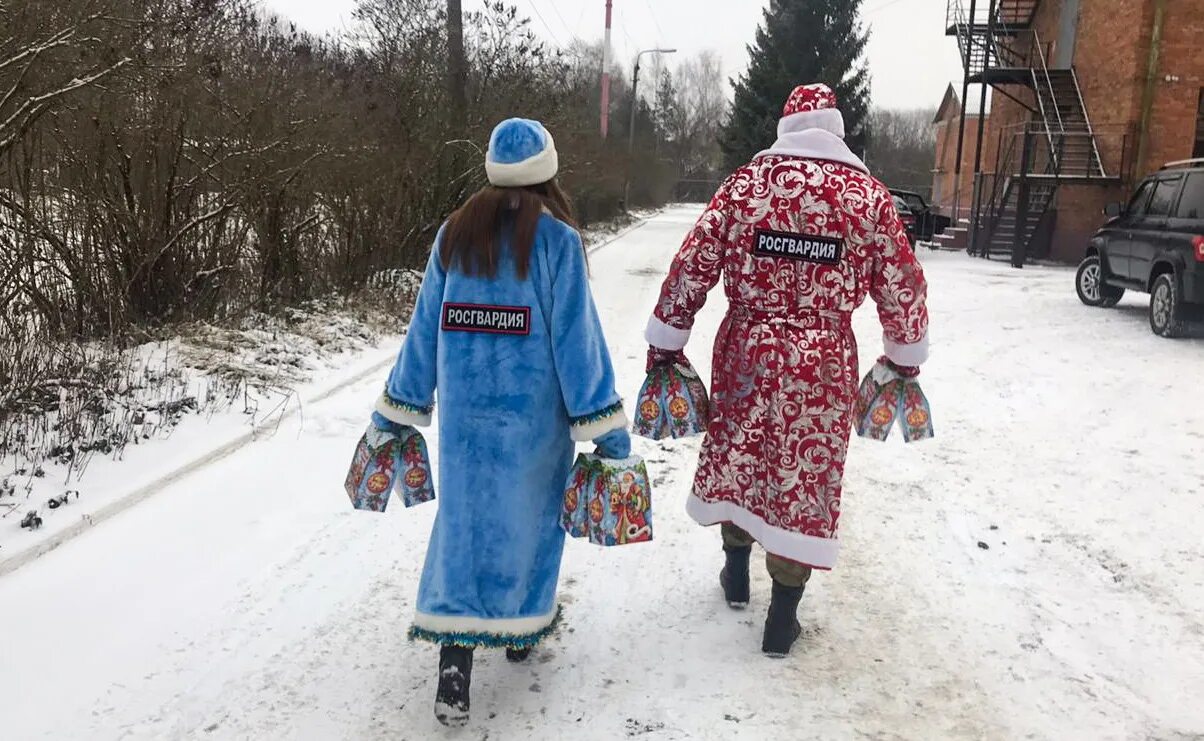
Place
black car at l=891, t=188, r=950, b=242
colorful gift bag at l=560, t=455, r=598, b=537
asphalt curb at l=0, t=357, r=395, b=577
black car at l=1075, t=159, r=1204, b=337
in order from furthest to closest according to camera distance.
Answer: black car at l=891, t=188, r=950, b=242
black car at l=1075, t=159, r=1204, b=337
asphalt curb at l=0, t=357, r=395, b=577
colorful gift bag at l=560, t=455, r=598, b=537

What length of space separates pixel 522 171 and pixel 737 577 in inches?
73.0

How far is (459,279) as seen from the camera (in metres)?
2.66

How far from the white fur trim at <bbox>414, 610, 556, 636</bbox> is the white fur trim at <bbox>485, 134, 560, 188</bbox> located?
1332 millimetres

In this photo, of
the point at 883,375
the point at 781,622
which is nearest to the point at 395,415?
the point at 781,622

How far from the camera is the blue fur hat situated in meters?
2.64

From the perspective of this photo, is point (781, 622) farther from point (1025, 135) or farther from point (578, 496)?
point (1025, 135)

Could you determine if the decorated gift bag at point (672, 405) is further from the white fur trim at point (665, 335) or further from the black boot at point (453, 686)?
the black boot at point (453, 686)

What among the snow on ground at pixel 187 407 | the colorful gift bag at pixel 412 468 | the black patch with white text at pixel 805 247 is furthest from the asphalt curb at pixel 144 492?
the black patch with white text at pixel 805 247

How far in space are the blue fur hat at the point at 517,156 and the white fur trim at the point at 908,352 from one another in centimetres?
141

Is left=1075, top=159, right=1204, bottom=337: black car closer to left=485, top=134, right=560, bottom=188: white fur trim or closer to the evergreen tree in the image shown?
left=485, top=134, right=560, bottom=188: white fur trim

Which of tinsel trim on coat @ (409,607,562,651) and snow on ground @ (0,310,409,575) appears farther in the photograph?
snow on ground @ (0,310,409,575)

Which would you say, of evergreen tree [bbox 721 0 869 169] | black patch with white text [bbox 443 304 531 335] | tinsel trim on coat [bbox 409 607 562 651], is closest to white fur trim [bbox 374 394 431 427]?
black patch with white text [bbox 443 304 531 335]

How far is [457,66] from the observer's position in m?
12.1

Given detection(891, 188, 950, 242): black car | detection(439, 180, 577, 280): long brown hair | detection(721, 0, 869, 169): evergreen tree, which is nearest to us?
detection(439, 180, 577, 280): long brown hair
